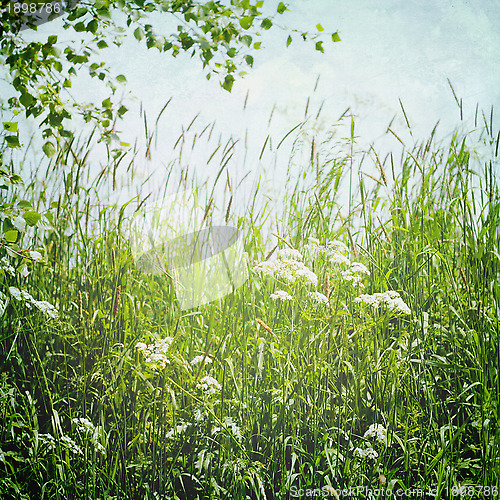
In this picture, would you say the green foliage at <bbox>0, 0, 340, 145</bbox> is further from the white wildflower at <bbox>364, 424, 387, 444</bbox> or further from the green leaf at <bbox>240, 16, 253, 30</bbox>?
the white wildflower at <bbox>364, 424, 387, 444</bbox>

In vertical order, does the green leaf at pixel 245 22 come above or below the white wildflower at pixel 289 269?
above

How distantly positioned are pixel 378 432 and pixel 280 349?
13.6 inches

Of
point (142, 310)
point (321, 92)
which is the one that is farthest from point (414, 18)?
point (142, 310)

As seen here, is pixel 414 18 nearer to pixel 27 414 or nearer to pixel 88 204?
pixel 88 204

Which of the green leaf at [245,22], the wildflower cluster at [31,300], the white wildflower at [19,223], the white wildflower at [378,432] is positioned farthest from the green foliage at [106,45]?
the white wildflower at [378,432]

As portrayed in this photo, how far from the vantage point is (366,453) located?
107 centimetres

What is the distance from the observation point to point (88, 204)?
1424 millimetres

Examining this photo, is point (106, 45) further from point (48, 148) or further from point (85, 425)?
point (85, 425)

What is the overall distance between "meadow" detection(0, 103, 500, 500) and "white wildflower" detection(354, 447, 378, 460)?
1cm

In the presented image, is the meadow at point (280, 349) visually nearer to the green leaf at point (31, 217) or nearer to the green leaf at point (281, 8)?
the green leaf at point (31, 217)

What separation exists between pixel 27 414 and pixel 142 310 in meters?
0.42

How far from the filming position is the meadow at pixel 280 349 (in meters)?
1.11

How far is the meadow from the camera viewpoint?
111cm

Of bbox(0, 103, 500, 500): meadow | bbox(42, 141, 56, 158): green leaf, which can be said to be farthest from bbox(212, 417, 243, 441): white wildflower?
bbox(42, 141, 56, 158): green leaf
